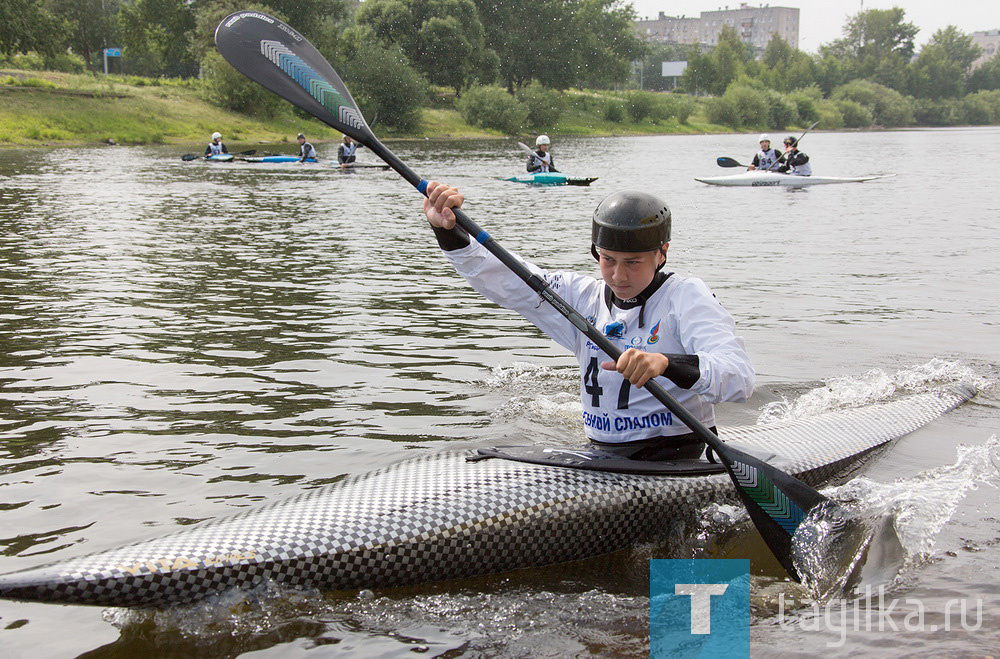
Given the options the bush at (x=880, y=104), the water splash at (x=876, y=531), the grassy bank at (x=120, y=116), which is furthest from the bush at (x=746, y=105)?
the water splash at (x=876, y=531)

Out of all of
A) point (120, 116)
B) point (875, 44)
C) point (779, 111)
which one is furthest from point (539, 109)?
point (875, 44)

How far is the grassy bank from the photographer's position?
4000 centimetres

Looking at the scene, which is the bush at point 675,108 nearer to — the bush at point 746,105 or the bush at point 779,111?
the bush at point 746,105

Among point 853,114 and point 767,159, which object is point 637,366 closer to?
point 767,159

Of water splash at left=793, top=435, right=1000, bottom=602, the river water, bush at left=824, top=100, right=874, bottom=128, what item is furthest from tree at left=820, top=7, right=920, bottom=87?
water splash at left=793, top=435, right=1000, bottom=602

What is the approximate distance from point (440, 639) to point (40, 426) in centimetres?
371

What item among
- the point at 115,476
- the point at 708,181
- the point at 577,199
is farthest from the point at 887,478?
the point at 708,181

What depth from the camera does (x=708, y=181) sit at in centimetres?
2538

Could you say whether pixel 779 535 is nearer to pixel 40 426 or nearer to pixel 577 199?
pixel 40 426

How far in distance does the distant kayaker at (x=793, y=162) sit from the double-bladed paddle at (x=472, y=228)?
21541 millimetres

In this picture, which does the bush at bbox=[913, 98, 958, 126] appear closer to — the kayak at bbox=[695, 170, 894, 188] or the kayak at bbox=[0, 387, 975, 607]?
the kayak at bbox=[695, 170, 894, 188]

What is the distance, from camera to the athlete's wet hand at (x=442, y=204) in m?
4.35

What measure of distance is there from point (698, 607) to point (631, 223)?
1704 millimetres

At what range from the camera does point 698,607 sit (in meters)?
4.10
